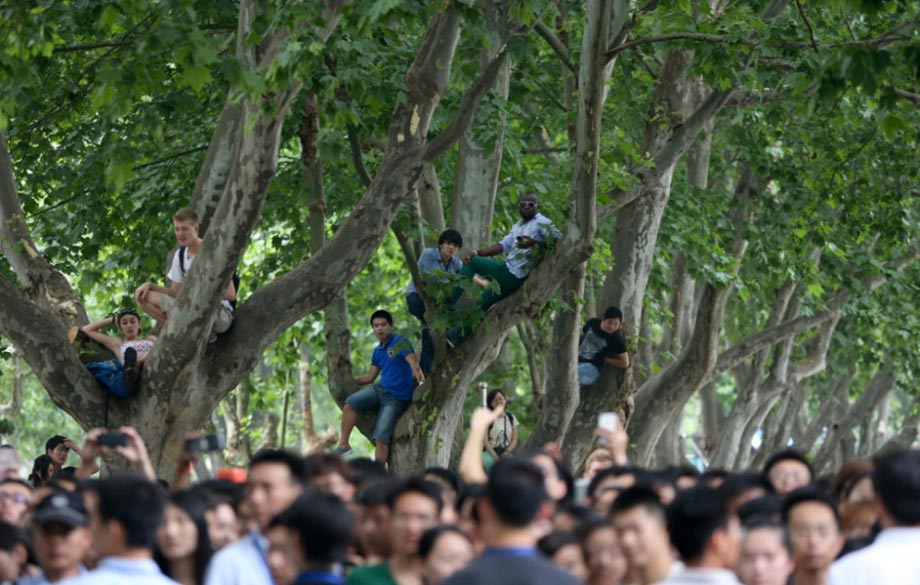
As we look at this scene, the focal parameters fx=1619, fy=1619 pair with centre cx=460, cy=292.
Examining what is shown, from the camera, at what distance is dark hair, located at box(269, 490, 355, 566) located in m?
6.07

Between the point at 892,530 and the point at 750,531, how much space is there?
0.65 meters

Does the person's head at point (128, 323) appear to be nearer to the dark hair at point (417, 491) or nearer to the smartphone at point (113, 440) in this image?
the smartphone at point (113, 440)

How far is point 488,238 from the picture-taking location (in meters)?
15.9

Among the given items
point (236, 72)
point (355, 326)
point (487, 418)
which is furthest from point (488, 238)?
point (355, 326)

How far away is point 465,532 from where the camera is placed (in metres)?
6.66

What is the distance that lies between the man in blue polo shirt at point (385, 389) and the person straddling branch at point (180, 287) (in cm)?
262

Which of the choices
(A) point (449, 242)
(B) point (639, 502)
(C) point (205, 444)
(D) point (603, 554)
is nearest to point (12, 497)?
(C) point (205, 444)

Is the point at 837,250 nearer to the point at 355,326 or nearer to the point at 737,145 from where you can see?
the point at 737,145

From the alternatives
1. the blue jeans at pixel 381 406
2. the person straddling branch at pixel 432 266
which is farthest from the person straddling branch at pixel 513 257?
the blue jeans at pixel 381 406

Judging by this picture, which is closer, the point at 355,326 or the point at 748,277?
the point at 748,277

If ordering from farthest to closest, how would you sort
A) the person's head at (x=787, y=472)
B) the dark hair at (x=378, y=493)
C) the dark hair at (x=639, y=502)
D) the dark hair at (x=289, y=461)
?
the person's head at (x=787, y=472)
the dark hair at (x=289, y=461)
the dark hair at (x=378, y=493)
the dark hair at (x=639, y=502)

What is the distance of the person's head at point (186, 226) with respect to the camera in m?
12.6

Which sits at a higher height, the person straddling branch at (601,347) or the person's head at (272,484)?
the person straddling branch at (601,347)

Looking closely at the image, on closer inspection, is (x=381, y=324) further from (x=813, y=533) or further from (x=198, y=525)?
(x=813, y=533)
